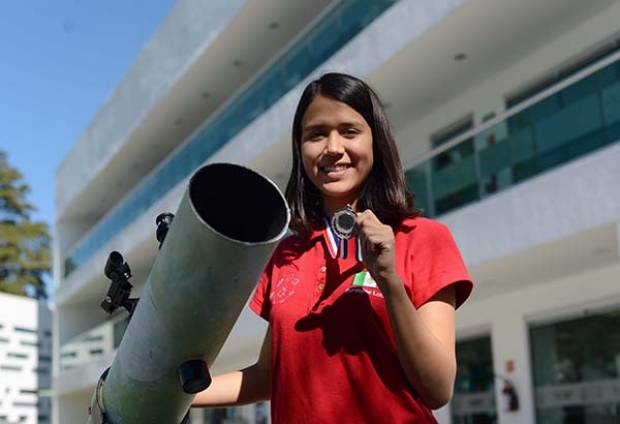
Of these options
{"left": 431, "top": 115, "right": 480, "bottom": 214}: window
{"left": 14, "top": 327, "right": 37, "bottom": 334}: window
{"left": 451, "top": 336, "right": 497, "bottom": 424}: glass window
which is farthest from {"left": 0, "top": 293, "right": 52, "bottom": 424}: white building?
{"left": 431, "top": 115, "right": 480, "bottom": 214}: window

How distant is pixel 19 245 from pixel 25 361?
12622mm

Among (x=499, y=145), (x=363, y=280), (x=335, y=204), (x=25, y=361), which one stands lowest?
(x=363, y=280)

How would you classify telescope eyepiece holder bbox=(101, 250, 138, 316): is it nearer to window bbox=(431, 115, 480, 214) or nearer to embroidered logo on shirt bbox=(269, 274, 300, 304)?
embroidered logo on shirt bbox=(269, 274, 300, 304)

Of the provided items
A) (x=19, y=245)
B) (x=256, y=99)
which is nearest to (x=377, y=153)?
(x=256, y=99)

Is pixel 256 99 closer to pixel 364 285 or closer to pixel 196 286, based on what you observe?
pixel 364 285

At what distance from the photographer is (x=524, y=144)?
912 centimetres

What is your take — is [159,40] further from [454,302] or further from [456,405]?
[454,302]

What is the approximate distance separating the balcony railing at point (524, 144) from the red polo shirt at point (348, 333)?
22.0 feet

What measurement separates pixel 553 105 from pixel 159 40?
14708mm

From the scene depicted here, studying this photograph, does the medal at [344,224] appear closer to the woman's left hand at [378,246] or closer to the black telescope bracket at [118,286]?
the woman's left hand at [378,246]

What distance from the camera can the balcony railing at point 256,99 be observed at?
12695mm

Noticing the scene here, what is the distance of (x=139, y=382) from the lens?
1.50m

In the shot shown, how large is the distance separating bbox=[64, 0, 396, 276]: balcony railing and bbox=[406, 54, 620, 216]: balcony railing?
2586mm

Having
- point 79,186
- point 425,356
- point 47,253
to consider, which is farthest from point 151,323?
point 47,253
